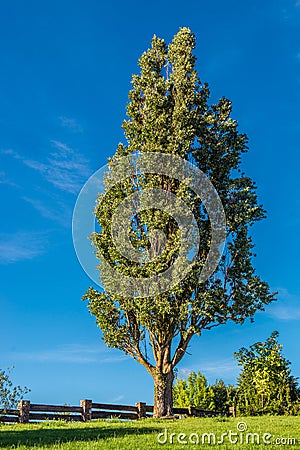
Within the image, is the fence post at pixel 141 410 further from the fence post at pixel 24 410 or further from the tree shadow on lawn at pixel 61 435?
the tree shadow on lawn at pixel 61 435

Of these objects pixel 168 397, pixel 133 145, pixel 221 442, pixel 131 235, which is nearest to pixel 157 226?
pixel 131 235

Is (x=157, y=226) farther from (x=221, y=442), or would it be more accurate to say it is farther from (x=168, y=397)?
(x=221, y=442)

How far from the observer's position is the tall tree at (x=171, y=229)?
2391 cm

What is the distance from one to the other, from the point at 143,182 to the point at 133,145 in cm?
216

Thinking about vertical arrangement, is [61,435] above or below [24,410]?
below

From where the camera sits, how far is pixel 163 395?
24.2 meters

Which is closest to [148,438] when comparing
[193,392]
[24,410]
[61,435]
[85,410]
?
[61,435]

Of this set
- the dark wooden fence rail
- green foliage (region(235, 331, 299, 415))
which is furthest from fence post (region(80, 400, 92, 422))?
green foliage (region(235, 331, 299, 415))

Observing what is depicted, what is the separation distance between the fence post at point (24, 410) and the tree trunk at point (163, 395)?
241 inches

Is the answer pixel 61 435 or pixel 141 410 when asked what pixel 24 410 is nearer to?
pixel 141 410

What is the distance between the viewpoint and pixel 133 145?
2641 centimetres

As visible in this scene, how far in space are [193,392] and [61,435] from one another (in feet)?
70.2

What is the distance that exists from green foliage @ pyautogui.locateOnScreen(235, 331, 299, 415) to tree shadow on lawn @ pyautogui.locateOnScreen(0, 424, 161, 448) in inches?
588

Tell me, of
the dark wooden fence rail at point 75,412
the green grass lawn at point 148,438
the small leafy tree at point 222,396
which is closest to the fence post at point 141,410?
the dark wooden fence rail at point 75,412
